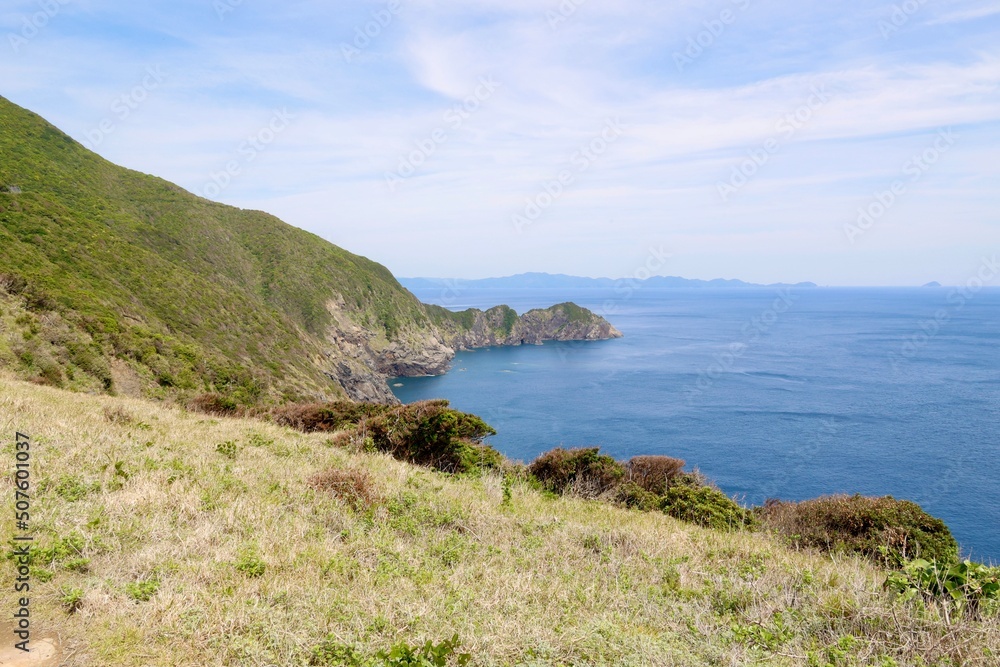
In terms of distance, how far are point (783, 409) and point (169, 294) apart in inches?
2903

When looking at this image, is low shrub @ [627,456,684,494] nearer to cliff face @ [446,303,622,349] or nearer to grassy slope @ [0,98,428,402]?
grassy slope @ [0,98,428,402]

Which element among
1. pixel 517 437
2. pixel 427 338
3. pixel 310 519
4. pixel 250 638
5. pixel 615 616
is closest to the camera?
pixel 250 638

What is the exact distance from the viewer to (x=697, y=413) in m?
69.8

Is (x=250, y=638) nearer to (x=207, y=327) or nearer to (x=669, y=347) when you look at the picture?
(x=207, y=327)

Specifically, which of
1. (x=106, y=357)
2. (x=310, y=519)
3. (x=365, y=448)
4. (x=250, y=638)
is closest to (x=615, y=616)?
(x=250, y=638)

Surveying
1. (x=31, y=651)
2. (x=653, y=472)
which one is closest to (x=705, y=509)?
(x=653, y=472)

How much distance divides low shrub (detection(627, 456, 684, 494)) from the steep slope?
20547mm

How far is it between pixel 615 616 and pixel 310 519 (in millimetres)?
4493

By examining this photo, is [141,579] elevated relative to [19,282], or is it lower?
lower

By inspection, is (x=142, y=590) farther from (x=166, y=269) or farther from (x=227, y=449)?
(x=166, y=269)

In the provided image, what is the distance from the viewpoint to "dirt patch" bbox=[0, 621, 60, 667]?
→ 12.1 feet

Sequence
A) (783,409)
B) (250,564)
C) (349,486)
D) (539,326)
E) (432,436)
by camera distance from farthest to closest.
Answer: (539,326) → (783,409) → (432,436) → (349,486) → (250,564)

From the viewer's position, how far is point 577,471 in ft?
47.0
